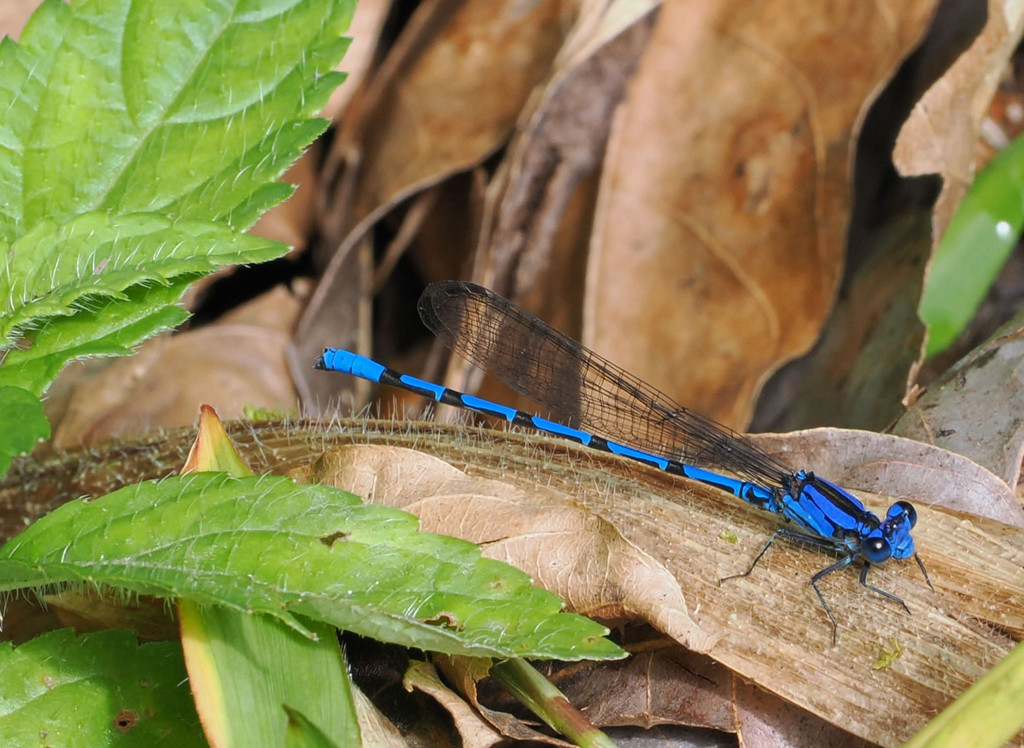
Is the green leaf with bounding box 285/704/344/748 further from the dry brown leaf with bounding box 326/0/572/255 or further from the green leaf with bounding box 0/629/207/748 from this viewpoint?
the dry brown leaf with bounding box 326/0/572/255

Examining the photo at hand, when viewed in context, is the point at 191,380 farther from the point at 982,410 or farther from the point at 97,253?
the point at 982,410

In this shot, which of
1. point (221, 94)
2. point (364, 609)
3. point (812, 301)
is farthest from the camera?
point (812, 301)

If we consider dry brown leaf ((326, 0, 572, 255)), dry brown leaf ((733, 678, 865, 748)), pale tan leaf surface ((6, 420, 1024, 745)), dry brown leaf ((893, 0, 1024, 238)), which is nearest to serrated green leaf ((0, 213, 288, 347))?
pale tan leaf surface ((6, 420, 1024, 745))

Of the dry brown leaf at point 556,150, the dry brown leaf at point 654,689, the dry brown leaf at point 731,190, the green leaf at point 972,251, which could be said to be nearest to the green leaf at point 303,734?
the dry brown leaf at point 654,689

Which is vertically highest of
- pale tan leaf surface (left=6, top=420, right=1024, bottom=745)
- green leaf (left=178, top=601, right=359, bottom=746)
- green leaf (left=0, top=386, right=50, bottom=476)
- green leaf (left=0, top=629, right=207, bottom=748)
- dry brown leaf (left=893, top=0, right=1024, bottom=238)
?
dry brown leaf (left=893, top=0, right=1024, bottom=238)

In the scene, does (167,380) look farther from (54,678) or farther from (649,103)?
(649,103)

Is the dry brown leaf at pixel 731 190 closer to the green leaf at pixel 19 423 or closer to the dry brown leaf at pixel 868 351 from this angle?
the dry brown leaf at pixel 868 351

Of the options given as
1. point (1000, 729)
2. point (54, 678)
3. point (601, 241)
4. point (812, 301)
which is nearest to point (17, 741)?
point (54, 678)
